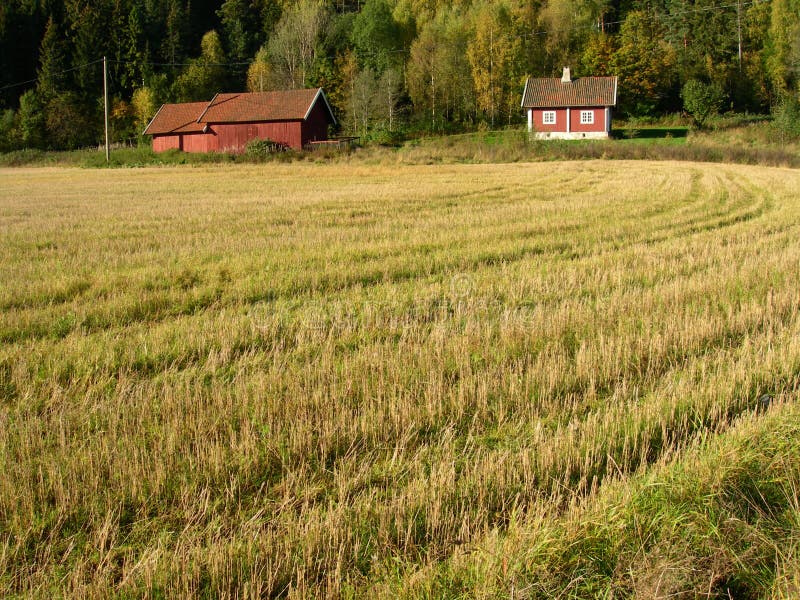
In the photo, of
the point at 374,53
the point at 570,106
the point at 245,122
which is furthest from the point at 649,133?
the point at 374,53

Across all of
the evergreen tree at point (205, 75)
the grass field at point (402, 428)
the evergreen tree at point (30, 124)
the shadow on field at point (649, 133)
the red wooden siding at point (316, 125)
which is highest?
the evergreen tree at point (205, 75)

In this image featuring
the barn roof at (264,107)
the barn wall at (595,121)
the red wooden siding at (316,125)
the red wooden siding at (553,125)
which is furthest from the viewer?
the red wooden siding at (553,125)

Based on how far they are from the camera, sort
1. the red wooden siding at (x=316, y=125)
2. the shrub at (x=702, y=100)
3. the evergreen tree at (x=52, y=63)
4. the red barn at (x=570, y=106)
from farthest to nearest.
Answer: the evergreen tree at (x=52, y=63), the shrub at (x=702, y=100), the red barn at (x=570, y=106), the red wooden siding at (x=316, y=125)

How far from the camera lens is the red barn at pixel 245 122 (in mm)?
60625

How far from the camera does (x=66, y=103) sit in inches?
3184

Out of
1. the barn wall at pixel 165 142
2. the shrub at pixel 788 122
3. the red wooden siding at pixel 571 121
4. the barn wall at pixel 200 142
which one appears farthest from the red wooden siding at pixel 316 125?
the shrub at pixel 788 122

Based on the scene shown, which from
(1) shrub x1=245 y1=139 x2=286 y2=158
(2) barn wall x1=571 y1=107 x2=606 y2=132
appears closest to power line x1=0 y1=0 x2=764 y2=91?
(2) barn wall x1=571 y1=107 x2=606 y2=132

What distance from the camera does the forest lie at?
77062 mm

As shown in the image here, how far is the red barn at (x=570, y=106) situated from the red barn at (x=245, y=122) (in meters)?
20.1

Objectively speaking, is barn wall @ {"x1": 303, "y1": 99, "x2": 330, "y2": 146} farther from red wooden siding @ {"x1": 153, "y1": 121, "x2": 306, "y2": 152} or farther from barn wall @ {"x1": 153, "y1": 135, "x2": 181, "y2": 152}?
barn wall @ {"x1": 153, "y1": 135, "x2": 181, "y2": 152}

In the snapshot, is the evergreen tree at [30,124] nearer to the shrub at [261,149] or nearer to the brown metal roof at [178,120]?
the brown metal roof at [178,120]

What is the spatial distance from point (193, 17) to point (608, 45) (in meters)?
67.6

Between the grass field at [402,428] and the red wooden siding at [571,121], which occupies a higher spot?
the red wooden siding at [571,121]

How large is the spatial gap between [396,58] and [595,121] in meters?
35.0
